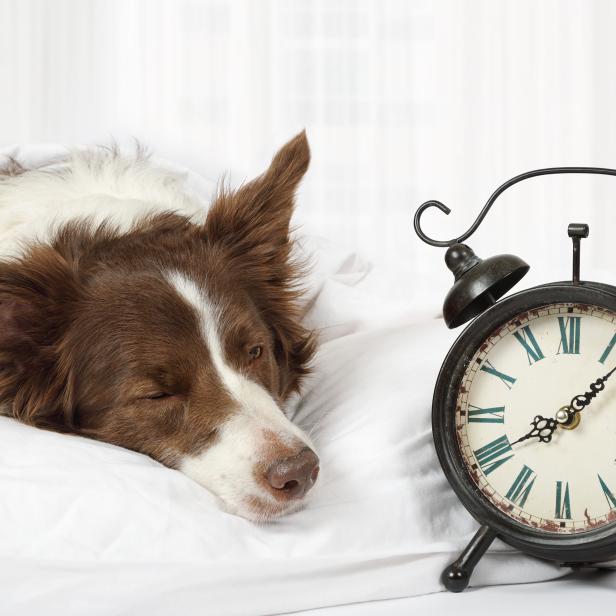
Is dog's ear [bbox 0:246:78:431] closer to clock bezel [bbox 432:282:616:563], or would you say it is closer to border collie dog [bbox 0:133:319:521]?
border collie dog [bbox 0:133:319:521]

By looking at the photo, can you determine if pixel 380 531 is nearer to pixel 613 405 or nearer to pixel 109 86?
pixel 613 405

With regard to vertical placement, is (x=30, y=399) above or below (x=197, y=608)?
above

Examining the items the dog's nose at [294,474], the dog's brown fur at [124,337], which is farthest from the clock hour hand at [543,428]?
the dog's brown fur at [124,337]

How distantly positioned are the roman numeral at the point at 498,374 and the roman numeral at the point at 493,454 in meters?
0.10

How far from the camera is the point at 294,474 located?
5.94ft

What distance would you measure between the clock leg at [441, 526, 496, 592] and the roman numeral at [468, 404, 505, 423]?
20 cm

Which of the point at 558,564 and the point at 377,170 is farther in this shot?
the point at 377,170

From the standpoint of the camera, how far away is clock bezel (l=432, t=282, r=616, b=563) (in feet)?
5.39

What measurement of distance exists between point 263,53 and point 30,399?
2841mm

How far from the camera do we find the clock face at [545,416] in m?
1.68

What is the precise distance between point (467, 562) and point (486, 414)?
0.27 m

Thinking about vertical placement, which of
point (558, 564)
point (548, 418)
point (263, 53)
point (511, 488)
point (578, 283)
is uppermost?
point (263, 53)

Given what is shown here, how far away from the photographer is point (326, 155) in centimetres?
459

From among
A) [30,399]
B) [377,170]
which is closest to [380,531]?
[30,399]
